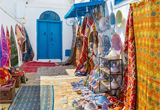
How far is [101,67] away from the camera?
349 centimetres

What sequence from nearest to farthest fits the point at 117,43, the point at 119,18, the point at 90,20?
the point at 119,18 → the point at 117,43 → the point at 90,20

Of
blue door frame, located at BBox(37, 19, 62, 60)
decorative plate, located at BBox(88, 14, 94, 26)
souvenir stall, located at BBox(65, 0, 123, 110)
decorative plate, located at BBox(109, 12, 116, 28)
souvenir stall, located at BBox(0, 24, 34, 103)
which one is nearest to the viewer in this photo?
souvenir stall, located at BBox(65, 0, 123, 110)

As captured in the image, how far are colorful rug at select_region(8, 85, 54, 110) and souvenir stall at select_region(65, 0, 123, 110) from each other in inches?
20.2

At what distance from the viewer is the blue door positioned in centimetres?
891

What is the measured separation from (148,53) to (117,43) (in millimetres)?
1276

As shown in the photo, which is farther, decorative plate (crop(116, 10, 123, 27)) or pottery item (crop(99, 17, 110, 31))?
pottery item (crop(99, 17, 110, 31))

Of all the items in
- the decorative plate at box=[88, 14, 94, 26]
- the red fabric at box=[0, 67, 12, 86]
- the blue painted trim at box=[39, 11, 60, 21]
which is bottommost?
the red fabric at box=[0, 67, 12, 86]

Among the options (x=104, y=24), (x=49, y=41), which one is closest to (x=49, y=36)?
(x=49, y=41)

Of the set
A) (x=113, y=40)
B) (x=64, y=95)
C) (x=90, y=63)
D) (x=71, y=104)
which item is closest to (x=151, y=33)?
(x=113, y=40)

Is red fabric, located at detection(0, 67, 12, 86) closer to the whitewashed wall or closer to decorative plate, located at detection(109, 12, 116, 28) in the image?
decorative plate, located at detection(109, 12, 116, 28)

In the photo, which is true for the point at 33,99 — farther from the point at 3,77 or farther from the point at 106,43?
the point at 106,43

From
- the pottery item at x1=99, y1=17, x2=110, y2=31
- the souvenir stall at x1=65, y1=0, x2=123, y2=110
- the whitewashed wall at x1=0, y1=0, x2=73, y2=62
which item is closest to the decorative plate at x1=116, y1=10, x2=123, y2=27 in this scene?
the souvenir stall at x1=65, y1=0, x2=123, y2=110

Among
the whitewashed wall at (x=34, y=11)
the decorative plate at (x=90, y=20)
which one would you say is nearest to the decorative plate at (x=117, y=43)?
the decorative plate at (x=90, y=20)

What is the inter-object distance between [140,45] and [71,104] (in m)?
1.52
